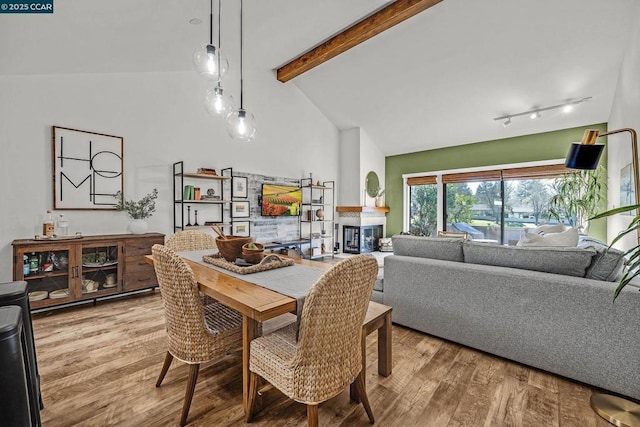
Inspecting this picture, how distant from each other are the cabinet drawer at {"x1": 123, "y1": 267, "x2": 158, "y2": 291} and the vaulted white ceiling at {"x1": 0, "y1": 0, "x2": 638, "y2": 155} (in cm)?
231

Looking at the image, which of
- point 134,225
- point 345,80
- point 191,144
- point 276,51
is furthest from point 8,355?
point 345,80

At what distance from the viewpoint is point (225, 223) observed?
4582 millimetres

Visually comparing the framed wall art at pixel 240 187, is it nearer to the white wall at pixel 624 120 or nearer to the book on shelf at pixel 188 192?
the book on shelf at pixel 188 192

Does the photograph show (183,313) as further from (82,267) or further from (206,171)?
(206,171)

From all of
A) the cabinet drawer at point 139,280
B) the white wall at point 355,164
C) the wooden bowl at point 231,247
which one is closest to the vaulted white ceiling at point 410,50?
the white wall at point 355,164

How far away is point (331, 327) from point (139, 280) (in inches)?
120

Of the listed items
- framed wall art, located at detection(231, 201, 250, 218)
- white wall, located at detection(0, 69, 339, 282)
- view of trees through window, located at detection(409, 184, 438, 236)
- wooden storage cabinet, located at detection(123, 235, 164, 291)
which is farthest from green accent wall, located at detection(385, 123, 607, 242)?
wooden storage cabinet, located at detection(123, 235, 164, 291)

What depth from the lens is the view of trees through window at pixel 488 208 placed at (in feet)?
17.1

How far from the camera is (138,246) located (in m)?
3.37

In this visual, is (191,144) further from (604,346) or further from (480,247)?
(604,346)

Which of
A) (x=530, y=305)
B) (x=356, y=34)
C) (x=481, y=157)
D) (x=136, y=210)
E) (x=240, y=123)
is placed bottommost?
(x=530, y=305)

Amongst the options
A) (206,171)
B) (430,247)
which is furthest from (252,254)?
(206,171)

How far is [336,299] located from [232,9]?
324 centimetres

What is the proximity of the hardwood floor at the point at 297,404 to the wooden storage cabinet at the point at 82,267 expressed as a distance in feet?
2.05
